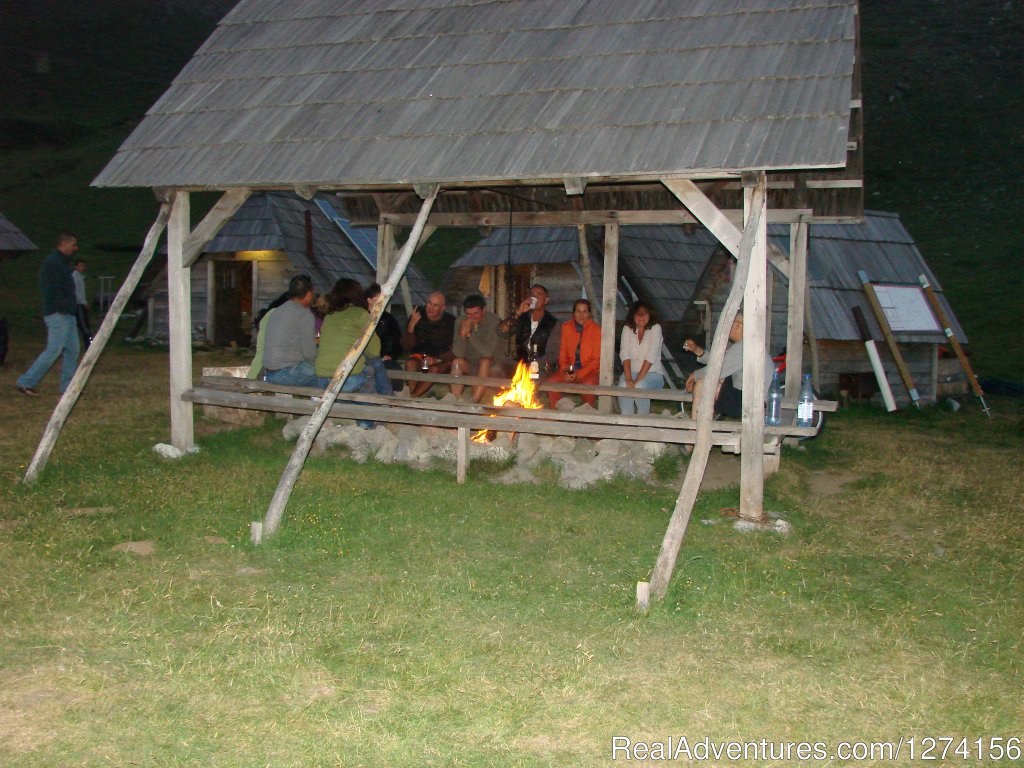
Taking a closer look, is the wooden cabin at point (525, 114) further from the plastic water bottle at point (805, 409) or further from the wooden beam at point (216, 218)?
the plastic water bottle at point (805, 409)

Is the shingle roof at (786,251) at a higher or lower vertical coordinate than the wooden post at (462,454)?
higher

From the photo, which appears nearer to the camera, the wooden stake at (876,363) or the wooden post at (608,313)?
the wooden post at (608,313)

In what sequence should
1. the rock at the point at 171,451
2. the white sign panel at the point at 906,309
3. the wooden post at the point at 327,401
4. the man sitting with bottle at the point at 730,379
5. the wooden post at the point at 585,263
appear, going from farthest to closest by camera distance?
the white sign panel at the point at 906,309
the wooden post at the point at 585,263
the rock at the point at 171,451
the man sitting with bottle at the point at 730,379
the wooden post at the point at 327,401

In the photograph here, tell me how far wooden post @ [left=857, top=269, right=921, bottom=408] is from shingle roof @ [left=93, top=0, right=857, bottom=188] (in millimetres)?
8239

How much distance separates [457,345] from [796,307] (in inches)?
147

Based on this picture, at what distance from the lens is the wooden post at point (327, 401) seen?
690 centimetres

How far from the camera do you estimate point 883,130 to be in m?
55.2

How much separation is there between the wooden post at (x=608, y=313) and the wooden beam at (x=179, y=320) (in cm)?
448

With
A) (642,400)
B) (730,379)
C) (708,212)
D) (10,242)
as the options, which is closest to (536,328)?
(642,400)

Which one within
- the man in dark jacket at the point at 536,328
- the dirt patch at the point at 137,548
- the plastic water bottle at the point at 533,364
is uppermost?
the man in dark jacket at the point at 536,328

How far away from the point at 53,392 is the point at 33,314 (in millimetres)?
17934

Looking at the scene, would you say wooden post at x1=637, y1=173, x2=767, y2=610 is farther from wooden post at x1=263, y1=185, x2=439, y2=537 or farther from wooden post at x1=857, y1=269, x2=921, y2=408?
wooden post at x1=857, y1=269, x2=921, y2=408

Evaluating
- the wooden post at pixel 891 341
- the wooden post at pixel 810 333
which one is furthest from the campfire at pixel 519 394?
the wooden post at pixel 891 341

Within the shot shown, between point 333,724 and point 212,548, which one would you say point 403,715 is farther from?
point 212,548
